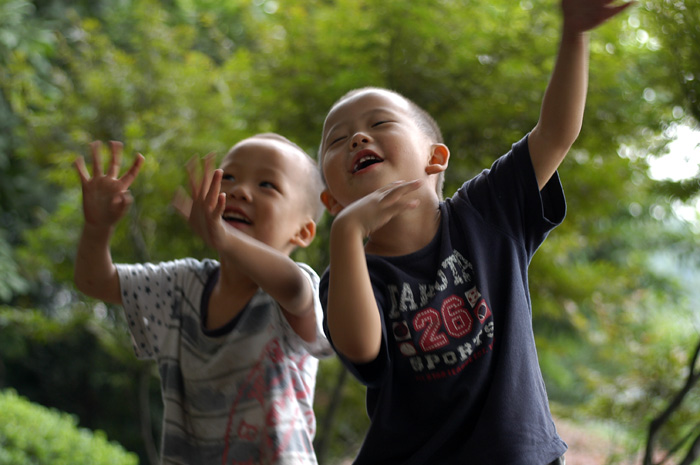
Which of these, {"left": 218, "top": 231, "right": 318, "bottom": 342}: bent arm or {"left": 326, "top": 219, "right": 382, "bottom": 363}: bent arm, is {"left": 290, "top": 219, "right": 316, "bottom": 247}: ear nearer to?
{"left": 218, "top": 231, "right": 318, "bottom": 342}: bent arm

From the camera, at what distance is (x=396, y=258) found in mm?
1187

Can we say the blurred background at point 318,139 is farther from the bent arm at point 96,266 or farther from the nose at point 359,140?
the bent arm at point 96,266

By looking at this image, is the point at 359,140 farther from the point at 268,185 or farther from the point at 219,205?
the point at 268,185

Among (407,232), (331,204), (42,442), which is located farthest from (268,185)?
(42,442)

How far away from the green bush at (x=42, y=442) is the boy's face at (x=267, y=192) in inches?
85.2

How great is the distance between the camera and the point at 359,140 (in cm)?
123

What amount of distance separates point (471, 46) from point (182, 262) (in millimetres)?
1617

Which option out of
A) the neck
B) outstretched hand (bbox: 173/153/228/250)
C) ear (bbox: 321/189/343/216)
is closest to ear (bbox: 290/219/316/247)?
ear (bbox: 321/189/343/216)

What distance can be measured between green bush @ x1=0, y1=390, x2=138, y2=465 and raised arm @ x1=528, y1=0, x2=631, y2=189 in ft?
9.19

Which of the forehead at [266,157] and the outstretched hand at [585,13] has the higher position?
the outstretched hand at [585,13]

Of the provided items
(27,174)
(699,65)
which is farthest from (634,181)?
(27,174)

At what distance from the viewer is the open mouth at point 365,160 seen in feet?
3.99

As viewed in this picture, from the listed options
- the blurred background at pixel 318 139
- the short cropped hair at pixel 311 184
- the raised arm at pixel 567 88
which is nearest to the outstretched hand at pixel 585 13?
the raised arm at pixel 567 88

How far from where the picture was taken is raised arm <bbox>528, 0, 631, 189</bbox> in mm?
1039
